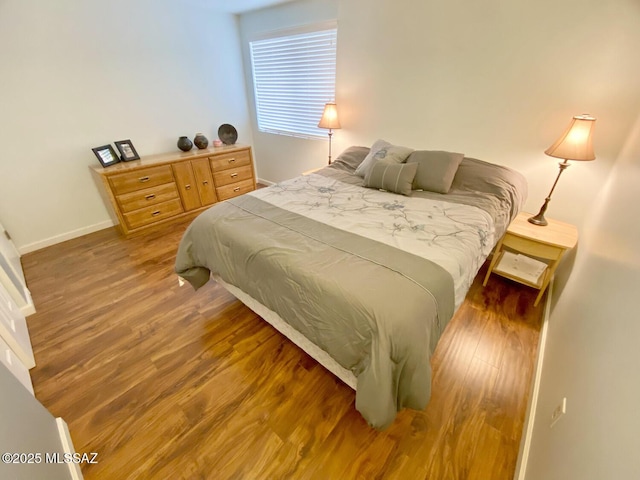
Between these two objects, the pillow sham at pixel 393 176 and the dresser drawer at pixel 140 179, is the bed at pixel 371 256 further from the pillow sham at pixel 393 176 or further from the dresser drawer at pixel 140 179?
the dresser drawer at pixel 140 179

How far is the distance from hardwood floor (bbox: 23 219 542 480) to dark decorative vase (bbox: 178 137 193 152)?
186cm

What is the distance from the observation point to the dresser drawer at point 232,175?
3369 mm

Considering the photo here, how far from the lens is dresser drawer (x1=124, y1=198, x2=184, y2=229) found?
279 cm

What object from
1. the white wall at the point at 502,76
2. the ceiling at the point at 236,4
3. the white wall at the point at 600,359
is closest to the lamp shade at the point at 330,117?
the white wall at the point at 502,76

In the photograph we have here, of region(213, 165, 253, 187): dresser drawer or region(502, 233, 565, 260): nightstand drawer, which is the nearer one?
region(502, 233, 565, 260): nightstand drawer

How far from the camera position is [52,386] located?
55.6 inches

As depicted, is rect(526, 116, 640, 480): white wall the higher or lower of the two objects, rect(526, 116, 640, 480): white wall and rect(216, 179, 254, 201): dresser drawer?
the higher

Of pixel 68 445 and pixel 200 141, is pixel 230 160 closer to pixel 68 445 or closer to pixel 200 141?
pixel 200 141

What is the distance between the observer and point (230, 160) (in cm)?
340

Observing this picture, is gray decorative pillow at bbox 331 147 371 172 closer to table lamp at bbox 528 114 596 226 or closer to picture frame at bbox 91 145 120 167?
table lamp at bbox 528 114 596 226

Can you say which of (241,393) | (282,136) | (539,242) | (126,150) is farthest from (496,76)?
(126,150)

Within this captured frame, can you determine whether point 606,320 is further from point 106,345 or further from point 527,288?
point 106,345

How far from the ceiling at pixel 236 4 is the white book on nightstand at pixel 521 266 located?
3.39 m

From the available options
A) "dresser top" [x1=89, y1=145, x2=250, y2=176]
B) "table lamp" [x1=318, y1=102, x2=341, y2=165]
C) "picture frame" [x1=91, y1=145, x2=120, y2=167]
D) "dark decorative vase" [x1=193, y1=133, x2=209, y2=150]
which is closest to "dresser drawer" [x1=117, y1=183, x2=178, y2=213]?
"dresser top" [x1=89, y1=145, x2=250, y2=176]
